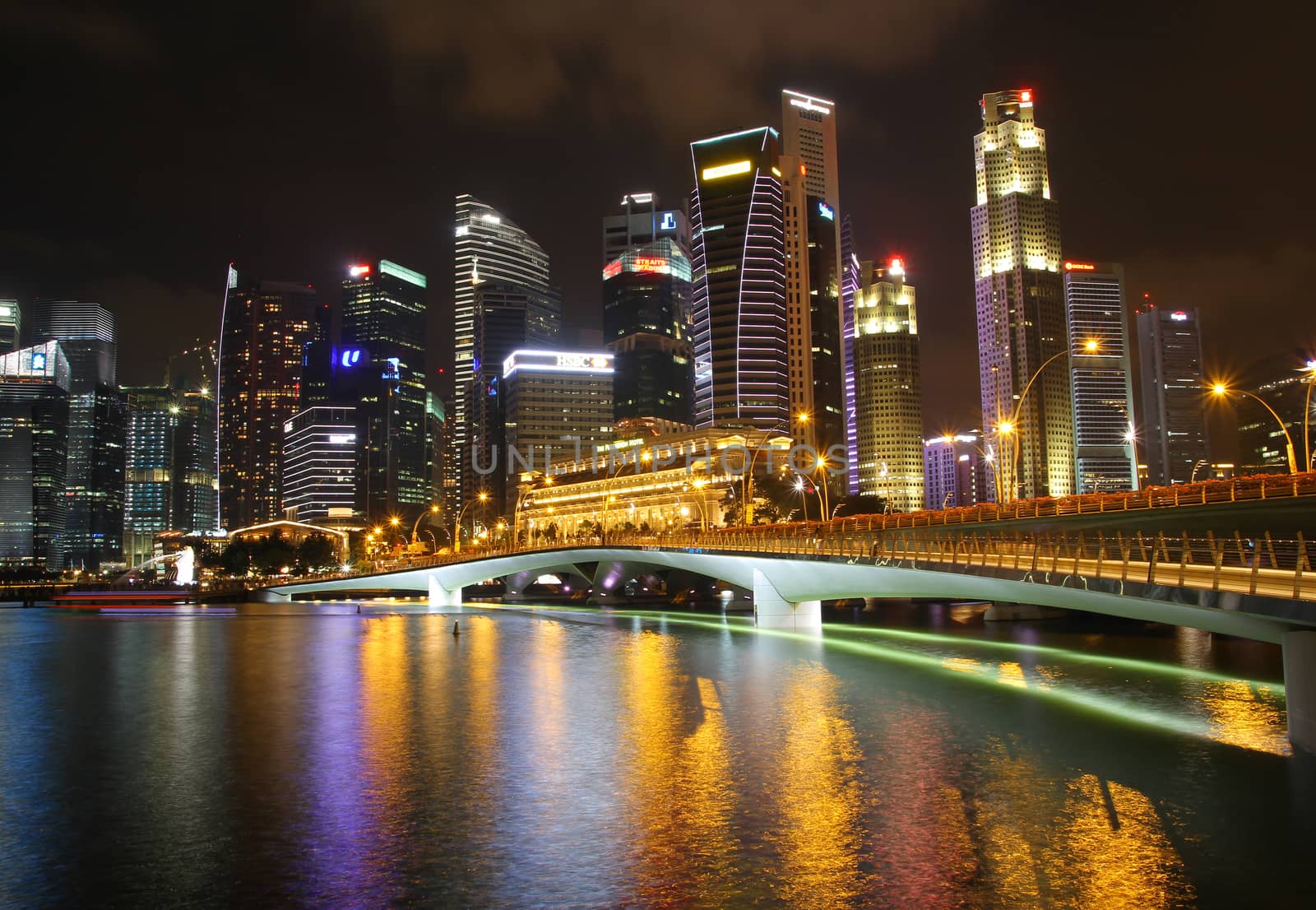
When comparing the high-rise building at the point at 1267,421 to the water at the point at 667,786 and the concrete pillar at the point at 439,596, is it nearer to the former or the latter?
the water at the point at 667,786

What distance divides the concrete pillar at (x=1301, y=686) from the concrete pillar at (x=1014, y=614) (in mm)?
54549

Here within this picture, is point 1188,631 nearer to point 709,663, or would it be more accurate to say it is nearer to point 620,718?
point 709,663

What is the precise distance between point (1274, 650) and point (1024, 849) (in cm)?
4460

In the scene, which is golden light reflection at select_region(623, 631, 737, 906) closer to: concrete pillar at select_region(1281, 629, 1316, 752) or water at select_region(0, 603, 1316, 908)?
water at select_region(0, 603, 1316, 908)

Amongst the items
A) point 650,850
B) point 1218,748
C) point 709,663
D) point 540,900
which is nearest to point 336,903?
point 540,900

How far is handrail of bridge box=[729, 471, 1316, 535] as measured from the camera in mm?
39594

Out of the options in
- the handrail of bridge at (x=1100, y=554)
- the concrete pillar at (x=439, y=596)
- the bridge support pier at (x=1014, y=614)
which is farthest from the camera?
the concrete pillar at (x=439, y=596)

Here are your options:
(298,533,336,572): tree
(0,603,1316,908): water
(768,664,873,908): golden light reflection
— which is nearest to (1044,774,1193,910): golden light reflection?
(0,603,1316,908): water

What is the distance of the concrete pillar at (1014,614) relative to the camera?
81.8m

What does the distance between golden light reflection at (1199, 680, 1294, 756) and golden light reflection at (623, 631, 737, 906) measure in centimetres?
1538

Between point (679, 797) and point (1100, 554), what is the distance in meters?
17.9

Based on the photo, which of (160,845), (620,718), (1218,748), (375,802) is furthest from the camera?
(620,718)

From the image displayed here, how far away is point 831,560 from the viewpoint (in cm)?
5500

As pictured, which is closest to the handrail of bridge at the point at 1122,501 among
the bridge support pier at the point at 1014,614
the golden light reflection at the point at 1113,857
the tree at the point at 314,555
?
the bridge support pier at the point at 1014,614
